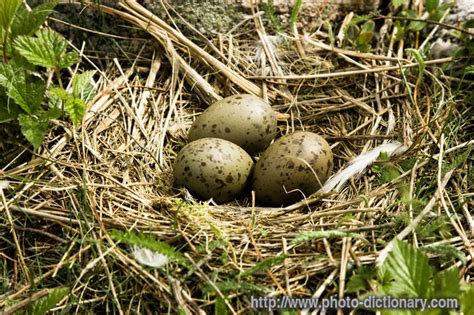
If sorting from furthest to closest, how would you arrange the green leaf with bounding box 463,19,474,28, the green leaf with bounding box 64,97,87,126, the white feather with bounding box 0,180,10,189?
the green leaf with bounding box 463,19,474,28 → the green leaf with bounding box 64,97,87,126 → the white feather with bounding box 0,180,10,189

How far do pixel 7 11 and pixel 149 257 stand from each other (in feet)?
3.96

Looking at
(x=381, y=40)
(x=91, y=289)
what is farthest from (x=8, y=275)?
(x=381, y=40)

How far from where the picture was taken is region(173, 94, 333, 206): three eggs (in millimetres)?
2393

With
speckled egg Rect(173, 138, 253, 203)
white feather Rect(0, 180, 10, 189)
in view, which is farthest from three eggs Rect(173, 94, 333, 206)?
white feather Rect(0, 180, 10, 189)

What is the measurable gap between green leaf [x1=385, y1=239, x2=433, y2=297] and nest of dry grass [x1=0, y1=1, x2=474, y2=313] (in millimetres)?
182

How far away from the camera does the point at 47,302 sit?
1.81 m

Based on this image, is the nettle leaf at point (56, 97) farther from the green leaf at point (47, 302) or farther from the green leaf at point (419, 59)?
the green leaf at point (419, 59)

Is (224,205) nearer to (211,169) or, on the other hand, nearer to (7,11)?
(211,169)

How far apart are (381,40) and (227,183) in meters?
1.17

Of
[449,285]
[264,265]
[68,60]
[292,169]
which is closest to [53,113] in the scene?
[68,60]

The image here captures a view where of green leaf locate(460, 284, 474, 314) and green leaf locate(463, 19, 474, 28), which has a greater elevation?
green leaf locate(463, 19, 474, 28)

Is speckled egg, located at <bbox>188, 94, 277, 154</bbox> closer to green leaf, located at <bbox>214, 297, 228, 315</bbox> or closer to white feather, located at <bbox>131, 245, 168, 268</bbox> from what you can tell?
white feather, located at <bbox>131, 245, 168, 268</bbox>

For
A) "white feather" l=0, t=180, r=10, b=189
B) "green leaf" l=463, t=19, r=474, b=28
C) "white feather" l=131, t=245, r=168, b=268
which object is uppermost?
"green leaf" l=463, t=19, r=474, b=28

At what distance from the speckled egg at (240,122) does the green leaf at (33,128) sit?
0.64 meters
